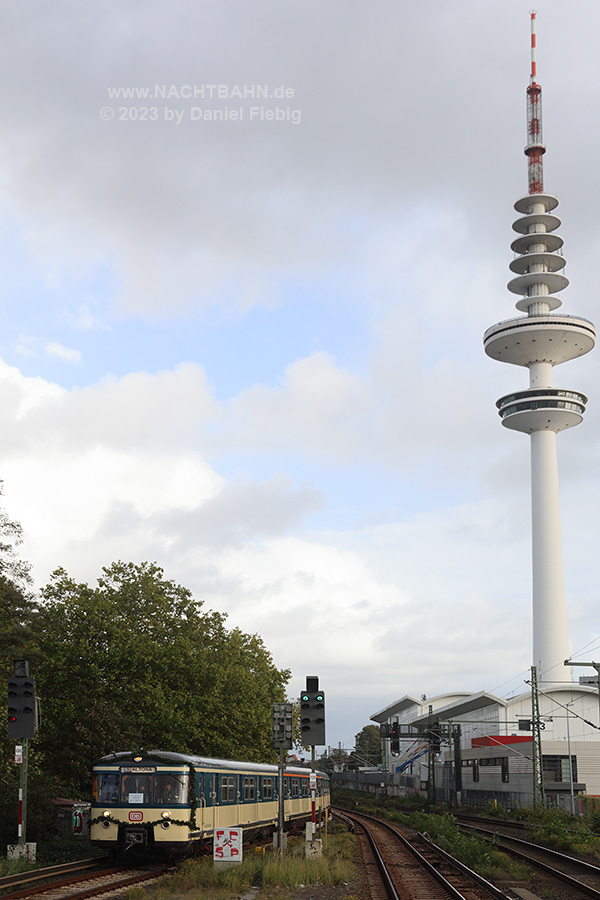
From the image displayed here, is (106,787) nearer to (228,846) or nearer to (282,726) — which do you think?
(228,846)

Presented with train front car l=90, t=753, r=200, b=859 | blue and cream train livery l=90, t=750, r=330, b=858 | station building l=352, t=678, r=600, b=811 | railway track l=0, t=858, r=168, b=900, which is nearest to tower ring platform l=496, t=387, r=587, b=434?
station building l=352, t=678, r=600, b=811

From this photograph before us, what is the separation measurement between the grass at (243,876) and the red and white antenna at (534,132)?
129m

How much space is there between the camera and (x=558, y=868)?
2959 cm

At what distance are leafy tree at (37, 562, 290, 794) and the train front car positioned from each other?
540 inches

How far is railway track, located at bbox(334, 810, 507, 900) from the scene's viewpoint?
2175cm

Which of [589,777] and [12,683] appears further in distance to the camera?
[589,777]

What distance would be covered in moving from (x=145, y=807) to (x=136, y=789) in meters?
0.53

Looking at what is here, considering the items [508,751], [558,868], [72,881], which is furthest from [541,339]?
[72,881]

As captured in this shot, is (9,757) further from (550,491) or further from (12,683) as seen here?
(550,491)

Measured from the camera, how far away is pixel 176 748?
134 feet

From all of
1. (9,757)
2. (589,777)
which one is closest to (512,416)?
(589,777)

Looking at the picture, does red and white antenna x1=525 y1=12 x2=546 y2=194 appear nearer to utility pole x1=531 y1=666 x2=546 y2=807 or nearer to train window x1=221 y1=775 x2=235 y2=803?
utility pole x1=531 y1=666 x2=546 y2=807

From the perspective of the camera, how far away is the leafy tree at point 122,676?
39.2 m

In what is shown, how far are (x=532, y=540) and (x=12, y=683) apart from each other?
113429 millimetres
